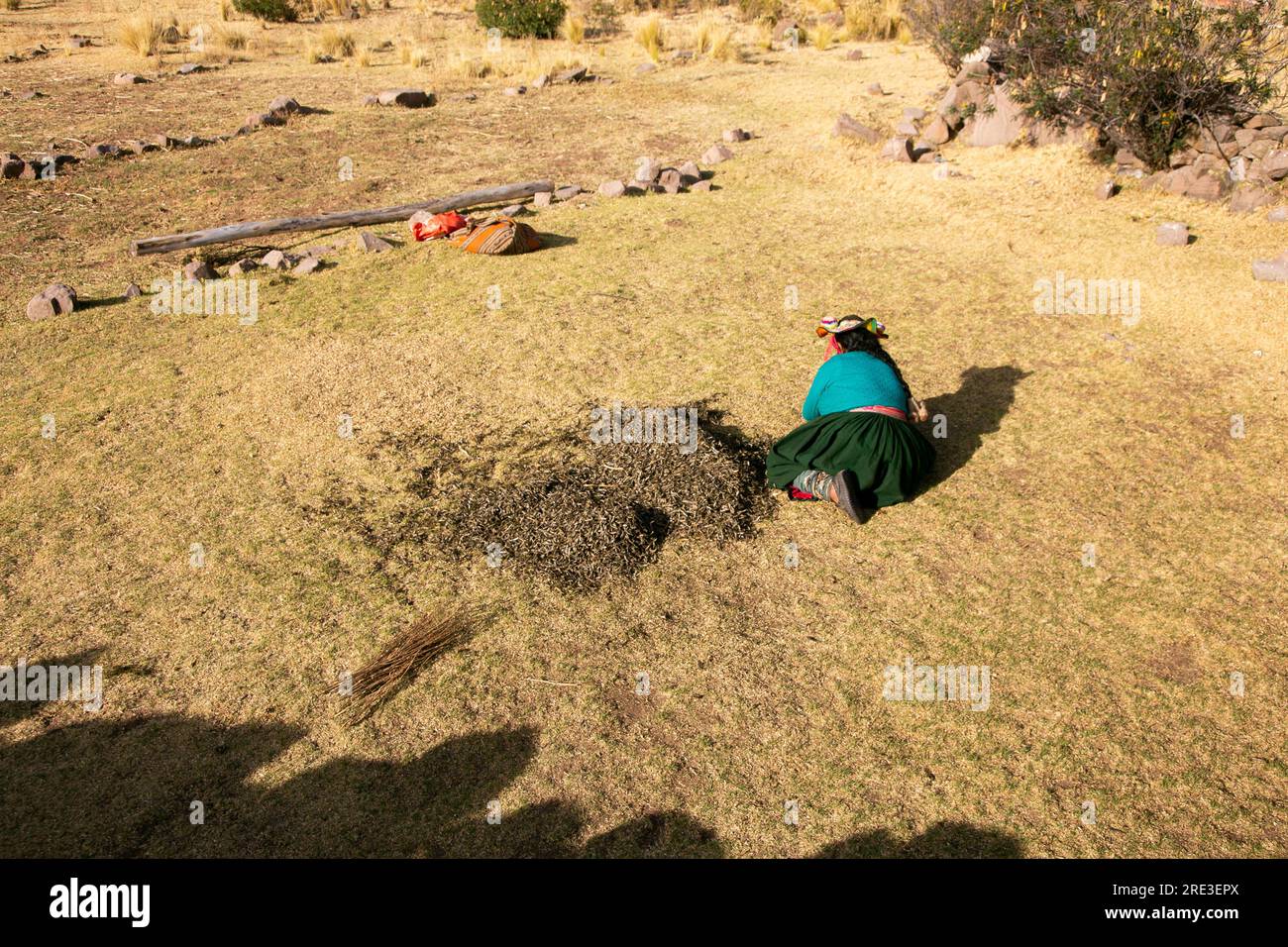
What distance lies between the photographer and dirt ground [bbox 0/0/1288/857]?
397 centimetres

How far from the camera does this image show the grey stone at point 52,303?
8.43 metres

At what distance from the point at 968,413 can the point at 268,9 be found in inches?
777

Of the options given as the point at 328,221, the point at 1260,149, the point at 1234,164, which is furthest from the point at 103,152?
the point at 1260,149

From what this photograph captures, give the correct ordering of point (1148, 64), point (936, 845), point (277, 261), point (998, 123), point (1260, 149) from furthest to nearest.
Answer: point (998, 123)
point (1148, 64)
point (1260, 149)
point (277, 261)
point (936, 845)

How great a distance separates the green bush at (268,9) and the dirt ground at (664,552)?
11.0 metres

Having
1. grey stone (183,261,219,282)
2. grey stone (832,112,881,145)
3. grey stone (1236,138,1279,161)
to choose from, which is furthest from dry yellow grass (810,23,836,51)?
grey stone (183,261,219,282)

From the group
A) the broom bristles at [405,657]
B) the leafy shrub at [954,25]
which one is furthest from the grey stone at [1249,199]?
the broom bristles at [405,657]

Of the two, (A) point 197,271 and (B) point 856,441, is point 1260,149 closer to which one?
(B) point 856,441

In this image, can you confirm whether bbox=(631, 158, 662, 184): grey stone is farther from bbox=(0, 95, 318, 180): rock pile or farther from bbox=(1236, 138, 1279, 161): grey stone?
bbox=(1236, 138, 1279, 161): grey stone

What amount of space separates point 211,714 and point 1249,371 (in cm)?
769

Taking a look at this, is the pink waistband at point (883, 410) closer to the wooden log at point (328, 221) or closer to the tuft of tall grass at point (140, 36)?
the wooden log at point (328, 221)

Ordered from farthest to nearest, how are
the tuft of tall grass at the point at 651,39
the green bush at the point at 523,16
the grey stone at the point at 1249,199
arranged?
1. the green bush at the point at 523,16
2. the tuft of tall grass at the point at 651,39
3. the grey stone at the point at 1249,199

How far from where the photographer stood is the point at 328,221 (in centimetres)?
1041

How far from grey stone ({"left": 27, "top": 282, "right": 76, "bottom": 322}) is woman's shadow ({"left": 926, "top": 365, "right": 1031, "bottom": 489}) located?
7.88 metres
